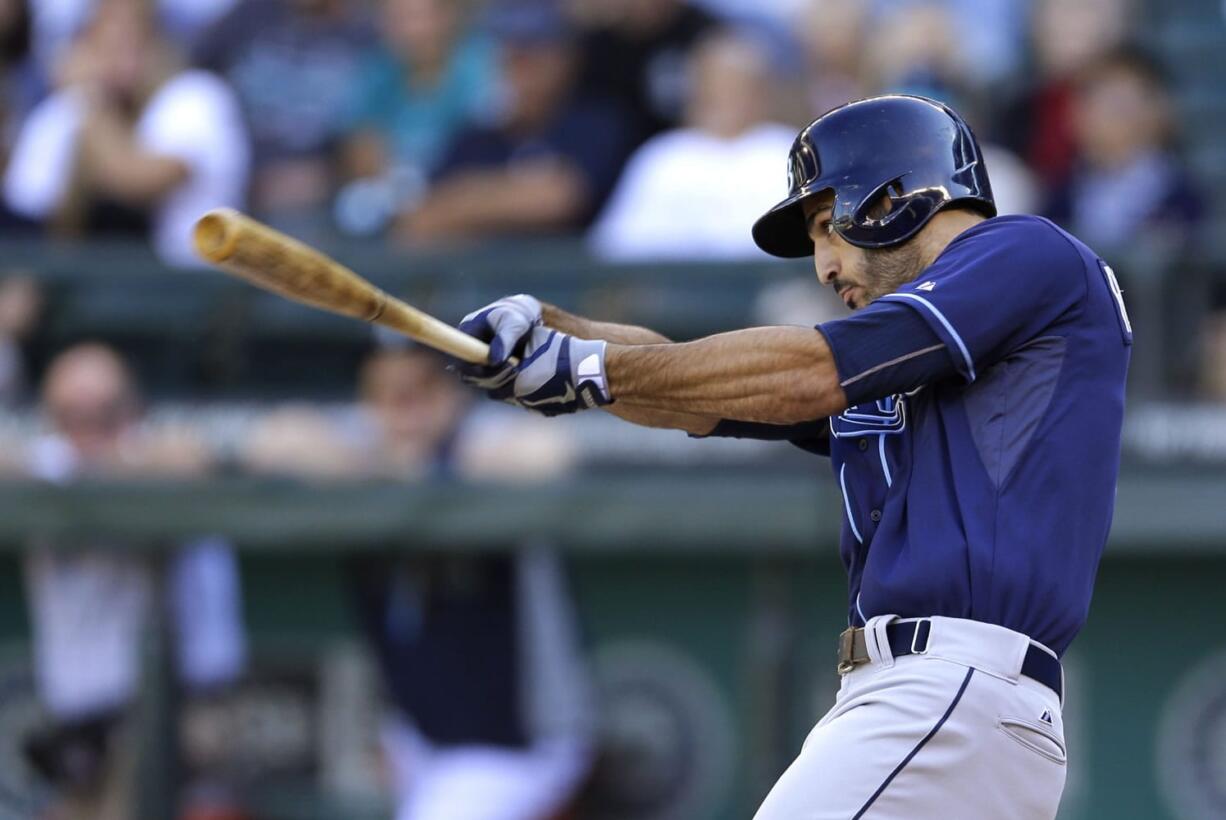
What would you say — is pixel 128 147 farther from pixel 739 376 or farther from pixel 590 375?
pixel 739 376

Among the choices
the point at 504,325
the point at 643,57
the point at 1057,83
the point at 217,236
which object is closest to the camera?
the point at 217,236

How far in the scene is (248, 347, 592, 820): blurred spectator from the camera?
6047 millimetres

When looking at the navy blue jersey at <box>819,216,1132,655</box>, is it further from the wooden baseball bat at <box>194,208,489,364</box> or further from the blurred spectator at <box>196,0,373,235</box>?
the blurred spectator at <box>196,0,373,235</box>

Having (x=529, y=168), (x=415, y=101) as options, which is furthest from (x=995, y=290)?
(x=415, y=101)

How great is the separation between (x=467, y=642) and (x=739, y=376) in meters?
3.42

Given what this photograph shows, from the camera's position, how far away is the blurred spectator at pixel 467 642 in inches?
238

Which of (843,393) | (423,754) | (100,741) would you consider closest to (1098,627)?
(423,754)

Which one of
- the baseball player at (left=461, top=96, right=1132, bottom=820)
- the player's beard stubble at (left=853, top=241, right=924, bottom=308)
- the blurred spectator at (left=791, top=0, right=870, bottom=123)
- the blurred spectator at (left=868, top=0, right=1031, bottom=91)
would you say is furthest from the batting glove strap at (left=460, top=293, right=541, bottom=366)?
the blurred spectator at (left=868, top=0, right=1031, bottom=91)

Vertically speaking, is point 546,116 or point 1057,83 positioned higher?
point 546,116

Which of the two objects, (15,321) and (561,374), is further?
(15,321)

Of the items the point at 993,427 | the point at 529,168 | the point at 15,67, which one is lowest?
the point at 993,427

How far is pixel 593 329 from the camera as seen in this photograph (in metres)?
3.42

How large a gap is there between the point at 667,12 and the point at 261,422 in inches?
90.9

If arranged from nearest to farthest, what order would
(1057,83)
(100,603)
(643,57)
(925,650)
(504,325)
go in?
(925,650)
(504,325)
(100,603)
(1057,83)
(643,57)
